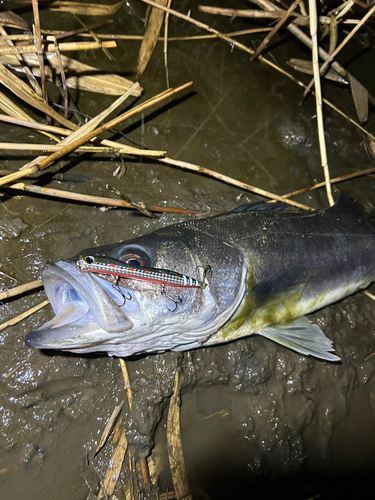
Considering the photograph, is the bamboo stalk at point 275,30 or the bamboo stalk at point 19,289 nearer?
the bamboo stalk at point 19,289

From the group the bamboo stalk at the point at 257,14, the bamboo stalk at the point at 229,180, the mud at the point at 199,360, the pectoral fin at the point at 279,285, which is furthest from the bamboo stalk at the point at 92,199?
the bamboo stalk at the point at 257,14

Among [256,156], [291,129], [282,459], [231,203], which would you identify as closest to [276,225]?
[231,203]

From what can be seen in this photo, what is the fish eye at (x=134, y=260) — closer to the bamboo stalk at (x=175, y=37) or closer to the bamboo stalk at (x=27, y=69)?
the bamboo stalk at (x=27, y=69)

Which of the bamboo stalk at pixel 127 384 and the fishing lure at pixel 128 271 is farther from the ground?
the fishing lure at pixel 128 271

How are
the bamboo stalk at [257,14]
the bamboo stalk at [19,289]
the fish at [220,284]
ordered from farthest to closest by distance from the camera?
the bamboo stalk at [257,14] < the bamboo stalk at [19,289] < the fish at [220,284]

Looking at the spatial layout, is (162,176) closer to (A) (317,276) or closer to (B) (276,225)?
(B) (276,225)

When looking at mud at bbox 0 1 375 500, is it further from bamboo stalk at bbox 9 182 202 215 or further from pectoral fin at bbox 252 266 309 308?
pectoral fin at bbox 252 266 309 308

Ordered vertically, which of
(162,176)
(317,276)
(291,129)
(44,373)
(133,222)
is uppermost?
(291,129)
